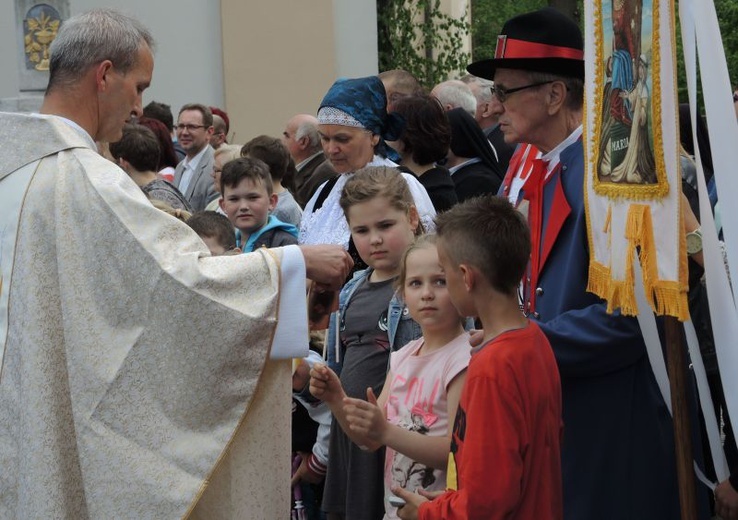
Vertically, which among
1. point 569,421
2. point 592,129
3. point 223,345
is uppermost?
point 592,129

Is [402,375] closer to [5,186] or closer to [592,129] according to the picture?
[592,129]

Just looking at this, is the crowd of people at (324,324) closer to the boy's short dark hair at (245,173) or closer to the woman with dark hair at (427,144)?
the woman with dark hair at (427,144)

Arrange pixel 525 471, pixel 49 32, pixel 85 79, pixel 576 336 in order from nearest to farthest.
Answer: pixel 525 471 → pixel 576 336 → pixel 85 79 → pixel 49 32

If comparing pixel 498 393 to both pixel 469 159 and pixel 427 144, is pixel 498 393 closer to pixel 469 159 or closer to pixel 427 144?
pixel 427 144

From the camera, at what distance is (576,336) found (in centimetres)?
366

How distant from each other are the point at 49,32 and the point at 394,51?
19.3 ft

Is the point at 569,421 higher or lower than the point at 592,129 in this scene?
lower

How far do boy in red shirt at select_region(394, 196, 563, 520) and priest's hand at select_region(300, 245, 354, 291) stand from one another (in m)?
0.44

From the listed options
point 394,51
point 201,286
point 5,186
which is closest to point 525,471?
point 201,286

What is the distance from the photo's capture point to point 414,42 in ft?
62.1

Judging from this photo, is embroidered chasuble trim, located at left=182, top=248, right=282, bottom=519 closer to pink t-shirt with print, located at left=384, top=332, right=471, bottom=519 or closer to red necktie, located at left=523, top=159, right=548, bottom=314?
pink t-shirt with print, located at left=384, top=332, right=471, bottom=519

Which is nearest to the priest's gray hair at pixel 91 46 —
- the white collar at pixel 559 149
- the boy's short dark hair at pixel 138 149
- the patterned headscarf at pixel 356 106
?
the white collar at pixel 559 149

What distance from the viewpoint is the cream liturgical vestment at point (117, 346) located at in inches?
147

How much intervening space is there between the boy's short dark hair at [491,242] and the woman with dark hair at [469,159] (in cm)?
321
